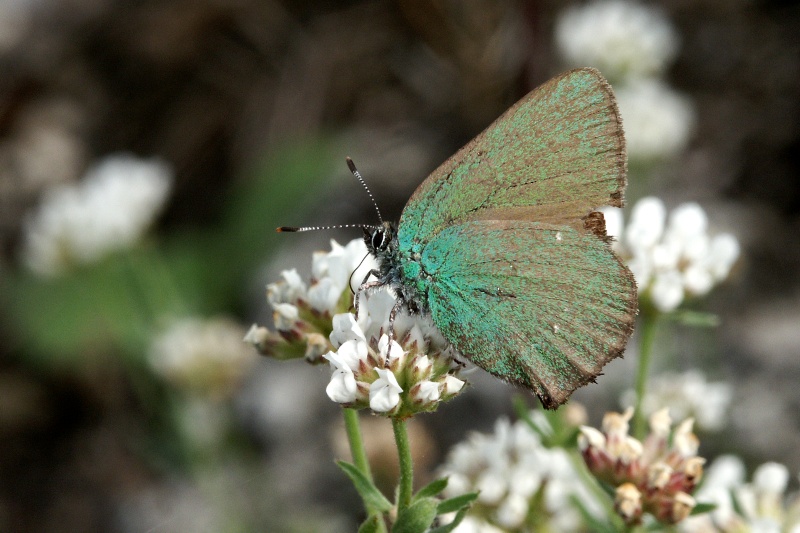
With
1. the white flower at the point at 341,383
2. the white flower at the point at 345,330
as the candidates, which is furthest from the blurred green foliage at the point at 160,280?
the white flower at the point at 341,383

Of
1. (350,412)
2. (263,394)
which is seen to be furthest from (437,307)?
(263,394)

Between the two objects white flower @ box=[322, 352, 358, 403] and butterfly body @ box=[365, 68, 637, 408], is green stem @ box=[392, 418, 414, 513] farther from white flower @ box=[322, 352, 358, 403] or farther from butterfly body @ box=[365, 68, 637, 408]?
butterfly body @ box=[365, 68, 637, 408]

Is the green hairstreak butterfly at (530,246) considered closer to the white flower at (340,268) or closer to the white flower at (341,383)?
the white flower at (340,268)

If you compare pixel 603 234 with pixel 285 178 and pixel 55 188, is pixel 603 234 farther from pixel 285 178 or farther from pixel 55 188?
pixel 55 188

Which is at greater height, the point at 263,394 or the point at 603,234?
the point at 603,234

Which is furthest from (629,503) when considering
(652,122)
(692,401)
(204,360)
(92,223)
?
(92,223)

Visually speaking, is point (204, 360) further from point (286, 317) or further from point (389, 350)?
point (389, 350)
